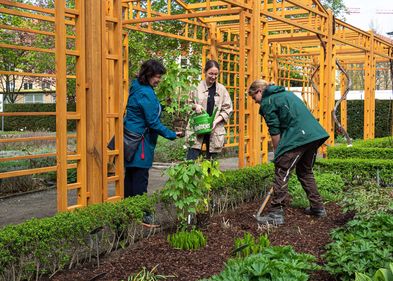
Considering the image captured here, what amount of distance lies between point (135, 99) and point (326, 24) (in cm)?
631

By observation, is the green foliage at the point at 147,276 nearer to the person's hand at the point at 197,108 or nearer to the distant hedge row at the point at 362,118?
the person's hand at the point at 197,108

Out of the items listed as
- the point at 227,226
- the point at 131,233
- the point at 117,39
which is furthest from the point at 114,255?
the point at 117,39

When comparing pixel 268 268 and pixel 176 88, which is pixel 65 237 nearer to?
pixel 268 268

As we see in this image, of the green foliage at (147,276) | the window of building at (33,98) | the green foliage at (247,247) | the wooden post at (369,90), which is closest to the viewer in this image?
the green foliage at (147,276)

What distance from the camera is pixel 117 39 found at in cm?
550

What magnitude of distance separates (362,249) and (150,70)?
2.86m

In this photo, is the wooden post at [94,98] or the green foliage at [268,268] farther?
the wooden post at [94,98]

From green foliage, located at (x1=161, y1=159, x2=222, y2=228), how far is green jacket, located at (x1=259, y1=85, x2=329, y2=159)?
100 centimetres

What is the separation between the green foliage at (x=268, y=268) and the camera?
10.8ft

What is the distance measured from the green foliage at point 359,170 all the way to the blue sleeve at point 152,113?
4.53 metres

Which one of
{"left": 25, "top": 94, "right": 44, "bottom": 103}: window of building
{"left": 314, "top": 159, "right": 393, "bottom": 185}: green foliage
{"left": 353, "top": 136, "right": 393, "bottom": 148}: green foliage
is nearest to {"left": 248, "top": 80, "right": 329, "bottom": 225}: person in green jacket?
{"left": 314, "top": 159, "right": 393, "bottom": 185}: green foliage

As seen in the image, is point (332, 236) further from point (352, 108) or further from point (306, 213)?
point (352, 108)

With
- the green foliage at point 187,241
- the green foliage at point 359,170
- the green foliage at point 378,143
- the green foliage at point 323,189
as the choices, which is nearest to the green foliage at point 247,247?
the green foliage at point 187,241

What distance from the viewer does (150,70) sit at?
554cm
